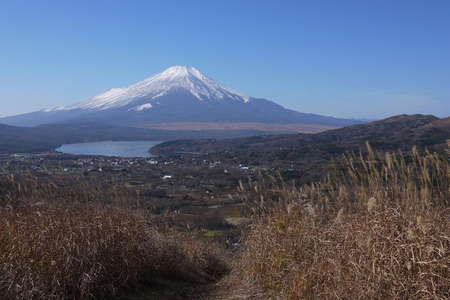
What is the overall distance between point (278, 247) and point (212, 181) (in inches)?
809

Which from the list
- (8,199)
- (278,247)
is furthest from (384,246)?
(8,199)

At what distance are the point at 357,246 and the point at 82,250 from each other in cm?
244

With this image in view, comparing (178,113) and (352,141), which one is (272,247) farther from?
(178,113)

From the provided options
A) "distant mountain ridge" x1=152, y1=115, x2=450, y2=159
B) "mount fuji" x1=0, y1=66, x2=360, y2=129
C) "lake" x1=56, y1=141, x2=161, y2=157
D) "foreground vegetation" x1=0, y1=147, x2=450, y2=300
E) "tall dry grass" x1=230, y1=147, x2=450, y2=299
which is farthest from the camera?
"mount fuji" x1=0, y1=66, x2=360, y2=129

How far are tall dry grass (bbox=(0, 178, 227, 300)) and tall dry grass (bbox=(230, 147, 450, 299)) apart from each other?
38.3 inches

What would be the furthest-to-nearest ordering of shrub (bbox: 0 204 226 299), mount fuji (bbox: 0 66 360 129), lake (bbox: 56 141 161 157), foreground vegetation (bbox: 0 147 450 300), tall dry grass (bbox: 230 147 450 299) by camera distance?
mount fuji (bbox: 0 66 360 129)
lake (bbox: 56 141 161 157)
shrub (bbox: 0 204 226 299)
foreground vegetation (bbox: 0 147 450 300)
tall dry grass (bbox: 230 147 450 299)

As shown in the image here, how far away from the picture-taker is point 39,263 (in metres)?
4.08

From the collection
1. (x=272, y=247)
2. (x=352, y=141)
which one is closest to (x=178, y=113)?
(x=352, y=141)

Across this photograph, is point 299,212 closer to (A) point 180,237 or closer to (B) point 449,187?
(B) point 449,187

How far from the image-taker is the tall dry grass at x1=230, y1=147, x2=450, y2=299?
334 cm

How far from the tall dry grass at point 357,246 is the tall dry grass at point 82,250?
97cm

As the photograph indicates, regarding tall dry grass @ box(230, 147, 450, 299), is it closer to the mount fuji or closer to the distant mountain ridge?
the distant mountain ridge

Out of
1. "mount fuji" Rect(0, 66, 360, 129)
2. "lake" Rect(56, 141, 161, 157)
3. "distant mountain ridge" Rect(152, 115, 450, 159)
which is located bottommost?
"lake" Rect(56, 141, 161, 157)

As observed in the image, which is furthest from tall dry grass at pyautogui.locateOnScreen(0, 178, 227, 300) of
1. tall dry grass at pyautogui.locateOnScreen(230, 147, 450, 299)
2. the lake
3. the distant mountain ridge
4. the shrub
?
the lake
